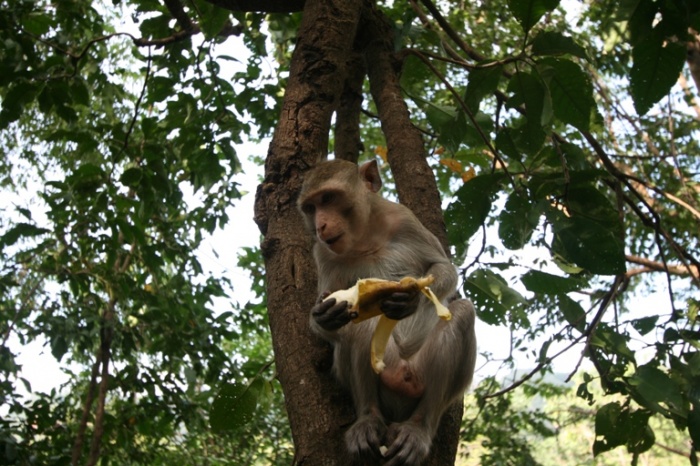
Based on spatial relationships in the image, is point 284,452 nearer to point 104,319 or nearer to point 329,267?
point 104,319

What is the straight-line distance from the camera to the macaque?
105 inches

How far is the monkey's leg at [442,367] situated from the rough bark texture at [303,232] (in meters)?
0.61

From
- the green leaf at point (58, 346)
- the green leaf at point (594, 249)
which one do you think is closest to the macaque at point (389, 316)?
the green leaf at point (594, 249)

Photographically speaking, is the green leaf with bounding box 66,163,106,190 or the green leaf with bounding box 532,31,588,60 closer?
the green leaf with bounding box 532,31,588,60

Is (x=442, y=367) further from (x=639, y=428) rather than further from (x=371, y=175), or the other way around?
(x=639, y=428)

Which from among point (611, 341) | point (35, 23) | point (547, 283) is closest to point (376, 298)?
point (547, 283)

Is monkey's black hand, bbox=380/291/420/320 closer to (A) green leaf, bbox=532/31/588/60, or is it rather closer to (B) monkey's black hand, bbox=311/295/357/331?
(B) monkey's black hand, bbox=311/295/357/331

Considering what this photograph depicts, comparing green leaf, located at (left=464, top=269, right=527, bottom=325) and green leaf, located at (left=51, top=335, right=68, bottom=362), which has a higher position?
green leaf, located at (left=51, top=335, right=68, bottom=362)

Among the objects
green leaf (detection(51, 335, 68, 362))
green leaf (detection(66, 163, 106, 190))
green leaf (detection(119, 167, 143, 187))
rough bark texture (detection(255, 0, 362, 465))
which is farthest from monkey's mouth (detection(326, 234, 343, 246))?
A: green leaf (detection(51, 335, 68, 362))

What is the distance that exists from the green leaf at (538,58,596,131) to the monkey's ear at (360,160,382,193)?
4.03 ft

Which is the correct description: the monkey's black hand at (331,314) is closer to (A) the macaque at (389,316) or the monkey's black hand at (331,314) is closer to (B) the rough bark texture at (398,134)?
(A) the macaque at (389,316)

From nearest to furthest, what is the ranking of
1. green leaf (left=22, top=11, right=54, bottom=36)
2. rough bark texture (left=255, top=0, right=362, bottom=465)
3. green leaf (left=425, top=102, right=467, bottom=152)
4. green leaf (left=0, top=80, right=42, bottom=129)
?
rough bark texture (left=255, top=0, right=362, bottom=465), green leaf (left=425, top=102, right=467, bottom=152), green leaf (left=0, top=80, right=42, bottom=129), green leaf (left=22, top=11, right=54, bottom=36)

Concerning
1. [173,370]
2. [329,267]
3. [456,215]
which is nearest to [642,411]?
[456,215]

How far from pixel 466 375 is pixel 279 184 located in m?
1.33
